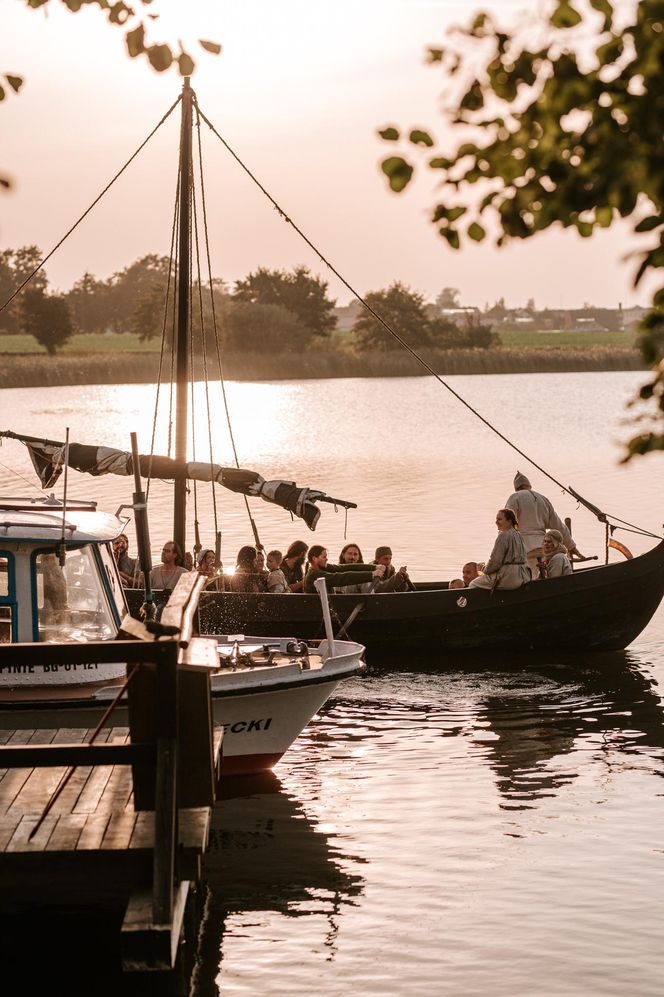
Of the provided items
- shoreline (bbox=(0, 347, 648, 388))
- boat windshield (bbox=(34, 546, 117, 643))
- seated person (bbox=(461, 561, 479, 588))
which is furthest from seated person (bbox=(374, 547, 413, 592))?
shoreline (bbox=(0, 347, 648, 388))

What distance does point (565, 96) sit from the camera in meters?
5.74

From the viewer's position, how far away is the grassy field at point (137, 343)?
14312 cm

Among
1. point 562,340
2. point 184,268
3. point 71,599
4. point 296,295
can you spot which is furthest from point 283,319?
point 71,599

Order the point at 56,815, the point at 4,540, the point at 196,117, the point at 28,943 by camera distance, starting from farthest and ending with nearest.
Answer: the point at 196,117, the point at 4,540, the point at 28,943, the point at 56,815

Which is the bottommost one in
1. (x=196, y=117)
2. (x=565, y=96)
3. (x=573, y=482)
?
(x=573, y=482)

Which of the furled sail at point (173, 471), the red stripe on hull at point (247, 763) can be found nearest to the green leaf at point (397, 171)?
the red stripe on hull at point (247, 763)

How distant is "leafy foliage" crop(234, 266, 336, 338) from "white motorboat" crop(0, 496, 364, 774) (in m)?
124

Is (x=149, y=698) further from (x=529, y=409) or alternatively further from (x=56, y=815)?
(x=529, y=409)

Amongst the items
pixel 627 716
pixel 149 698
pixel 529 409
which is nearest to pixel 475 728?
pixel 627 716

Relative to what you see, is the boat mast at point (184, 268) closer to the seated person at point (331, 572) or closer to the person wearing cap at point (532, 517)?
the seated person at point (331, 572)

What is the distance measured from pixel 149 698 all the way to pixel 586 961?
13.7ft

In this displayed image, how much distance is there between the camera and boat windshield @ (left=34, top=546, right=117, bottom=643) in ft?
45.6

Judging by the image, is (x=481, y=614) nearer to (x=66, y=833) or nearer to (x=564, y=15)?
(x=66, y=833)

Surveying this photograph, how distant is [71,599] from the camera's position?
46.4 feet
